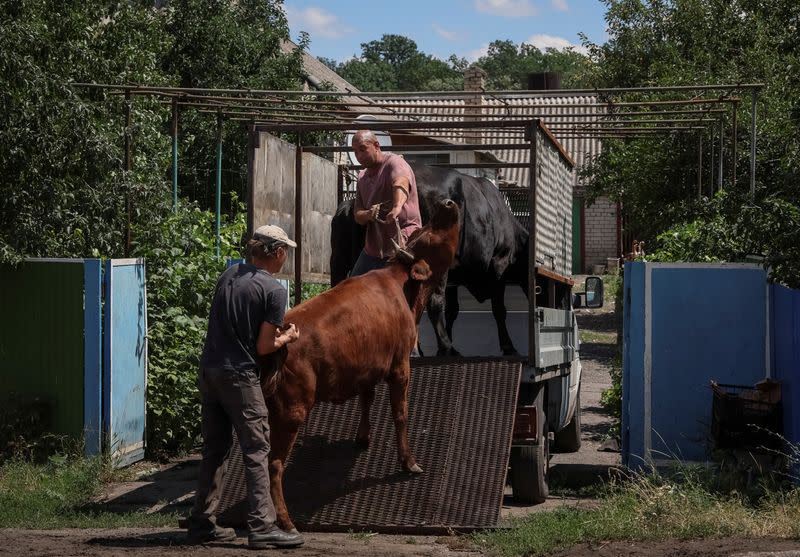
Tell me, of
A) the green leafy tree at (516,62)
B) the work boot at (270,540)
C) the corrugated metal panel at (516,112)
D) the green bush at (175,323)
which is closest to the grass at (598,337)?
the corrugated metal panel at (516,112)

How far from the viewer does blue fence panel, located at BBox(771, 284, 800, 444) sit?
8.70m

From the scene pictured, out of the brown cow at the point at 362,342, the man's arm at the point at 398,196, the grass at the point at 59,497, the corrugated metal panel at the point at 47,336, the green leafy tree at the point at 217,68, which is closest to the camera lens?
the brown cow at the point at 362,342

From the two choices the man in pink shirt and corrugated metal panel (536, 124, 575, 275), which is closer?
the man in pink shirt

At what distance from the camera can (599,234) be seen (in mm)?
40344

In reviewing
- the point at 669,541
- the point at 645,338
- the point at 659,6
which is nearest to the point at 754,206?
the point at 645,338

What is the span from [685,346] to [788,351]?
3.58 feet

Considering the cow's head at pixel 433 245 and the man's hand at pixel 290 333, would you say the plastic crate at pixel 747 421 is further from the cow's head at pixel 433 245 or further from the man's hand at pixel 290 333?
the man's hand at pixel 290 333

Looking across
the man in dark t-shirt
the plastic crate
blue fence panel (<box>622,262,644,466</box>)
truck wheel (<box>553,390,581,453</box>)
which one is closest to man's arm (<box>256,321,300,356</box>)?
the man in dark t-shirt

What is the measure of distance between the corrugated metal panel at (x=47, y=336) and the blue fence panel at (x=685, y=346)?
4.81 m

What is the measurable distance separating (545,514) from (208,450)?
236 centimetres

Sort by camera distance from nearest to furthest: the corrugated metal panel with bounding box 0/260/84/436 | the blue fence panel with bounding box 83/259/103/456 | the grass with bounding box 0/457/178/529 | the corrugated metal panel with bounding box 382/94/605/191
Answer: the grass with bounding box 0/457/178/529
the blue fence panel with bounding box 83/259/103/456
the corrugated metal panel with bounding box 0/260/84/436
the corrugated metal panel with bounding box 382/94/605/191

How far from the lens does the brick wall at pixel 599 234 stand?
40188 mm

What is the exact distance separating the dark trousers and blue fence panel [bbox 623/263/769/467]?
3850 mm

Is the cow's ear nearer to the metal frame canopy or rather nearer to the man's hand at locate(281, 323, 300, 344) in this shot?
the metal frame canopy
